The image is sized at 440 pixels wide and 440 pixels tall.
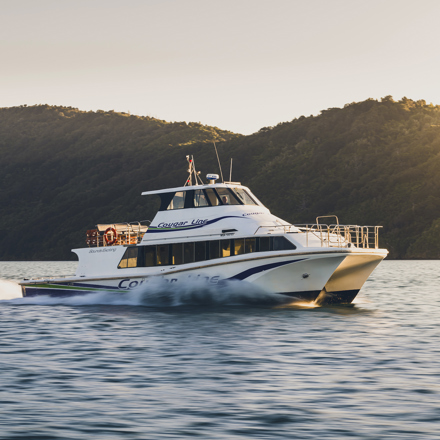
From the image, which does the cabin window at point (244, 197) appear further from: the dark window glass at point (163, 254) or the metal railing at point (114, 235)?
the metal railing at point (114, 235)

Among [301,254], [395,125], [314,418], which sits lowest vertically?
[314,418]

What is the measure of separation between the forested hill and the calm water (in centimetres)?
5960

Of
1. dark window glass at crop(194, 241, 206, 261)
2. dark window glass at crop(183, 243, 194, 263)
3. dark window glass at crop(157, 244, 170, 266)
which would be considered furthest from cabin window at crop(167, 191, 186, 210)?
dark window glass at crop(194, 241, 206, 261)

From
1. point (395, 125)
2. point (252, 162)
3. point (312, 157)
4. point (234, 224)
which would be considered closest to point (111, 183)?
point (252, 162)

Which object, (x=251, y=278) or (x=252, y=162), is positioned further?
(x=252, y=162)

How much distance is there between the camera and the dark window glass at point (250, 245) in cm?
2111

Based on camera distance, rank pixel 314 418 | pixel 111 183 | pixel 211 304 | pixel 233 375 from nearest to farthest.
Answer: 1. pixel 314 418
2. pixel 233 375
3. pixel 211 304
4. pixel 111 183

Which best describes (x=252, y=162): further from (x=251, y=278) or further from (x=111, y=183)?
(x=251, y=278)

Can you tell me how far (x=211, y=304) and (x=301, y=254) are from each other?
3552 millimetres

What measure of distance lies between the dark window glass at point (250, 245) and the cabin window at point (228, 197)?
1927 millimetres

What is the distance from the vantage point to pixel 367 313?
1994 cm

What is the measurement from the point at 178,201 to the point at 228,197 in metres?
1.90

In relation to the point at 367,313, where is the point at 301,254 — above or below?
above

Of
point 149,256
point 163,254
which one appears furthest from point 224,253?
point 149,256
